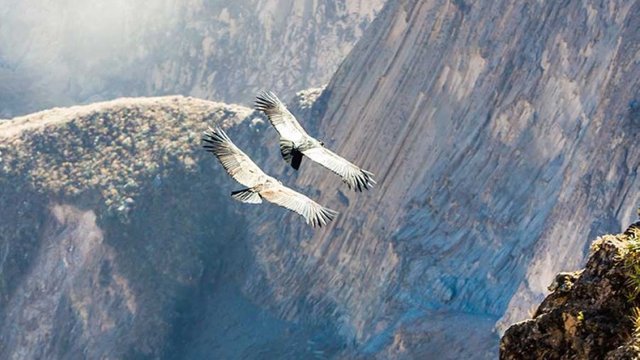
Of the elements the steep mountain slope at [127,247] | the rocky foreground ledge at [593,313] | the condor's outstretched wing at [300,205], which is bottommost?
the steep mountain slope at [127,247]

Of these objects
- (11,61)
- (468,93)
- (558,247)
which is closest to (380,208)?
(468,93)

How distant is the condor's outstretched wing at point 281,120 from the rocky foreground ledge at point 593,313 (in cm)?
605

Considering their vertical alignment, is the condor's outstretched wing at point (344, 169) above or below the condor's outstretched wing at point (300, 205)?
above

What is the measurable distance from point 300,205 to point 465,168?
155 ft

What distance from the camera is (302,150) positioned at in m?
15.8

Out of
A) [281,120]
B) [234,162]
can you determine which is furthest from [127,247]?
[234,162]

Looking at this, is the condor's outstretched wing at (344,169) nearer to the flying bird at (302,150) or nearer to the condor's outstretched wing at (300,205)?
the flying bird at (302,150)

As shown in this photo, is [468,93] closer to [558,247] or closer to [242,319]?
[558,247]

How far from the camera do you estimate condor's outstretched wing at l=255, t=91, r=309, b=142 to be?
16234 mm

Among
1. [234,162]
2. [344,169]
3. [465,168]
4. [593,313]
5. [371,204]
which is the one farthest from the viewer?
[371,204]

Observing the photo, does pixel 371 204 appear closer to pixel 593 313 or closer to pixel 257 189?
pixel 257 189

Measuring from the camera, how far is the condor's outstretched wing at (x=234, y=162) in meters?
15.8

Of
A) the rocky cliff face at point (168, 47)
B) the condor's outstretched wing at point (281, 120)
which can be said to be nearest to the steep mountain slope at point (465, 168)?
the condor's outstretched wing at point (281, 120)

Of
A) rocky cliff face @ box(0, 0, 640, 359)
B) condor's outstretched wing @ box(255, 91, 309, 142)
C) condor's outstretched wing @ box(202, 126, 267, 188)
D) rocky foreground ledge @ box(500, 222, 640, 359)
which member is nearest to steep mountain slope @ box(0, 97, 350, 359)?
rocky cliff face @ box(0, 0, 640, 359)
